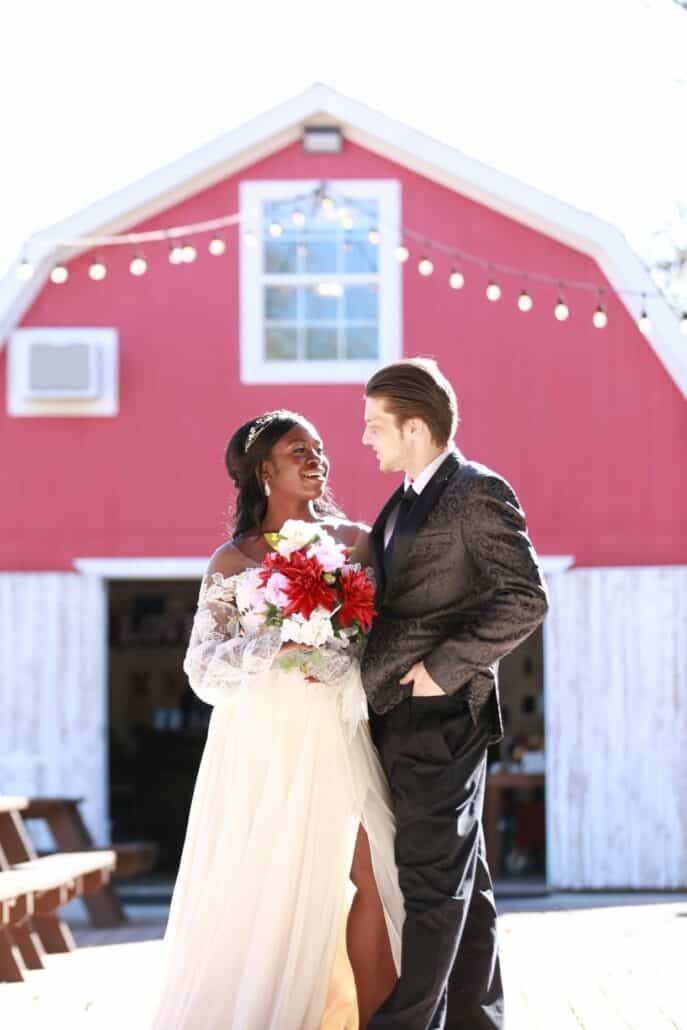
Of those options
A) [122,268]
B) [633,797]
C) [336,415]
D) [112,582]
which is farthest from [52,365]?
[633,797]

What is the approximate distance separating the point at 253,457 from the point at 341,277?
7406mm

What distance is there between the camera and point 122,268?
520 inches

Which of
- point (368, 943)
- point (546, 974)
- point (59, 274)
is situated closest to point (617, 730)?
point (59, 274)

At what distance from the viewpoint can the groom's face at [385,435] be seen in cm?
534

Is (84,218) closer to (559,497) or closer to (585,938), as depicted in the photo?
(559,497)

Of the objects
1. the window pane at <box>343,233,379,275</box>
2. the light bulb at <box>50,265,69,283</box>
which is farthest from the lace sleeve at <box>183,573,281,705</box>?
the window pane at <box>343,233,379,275</box>

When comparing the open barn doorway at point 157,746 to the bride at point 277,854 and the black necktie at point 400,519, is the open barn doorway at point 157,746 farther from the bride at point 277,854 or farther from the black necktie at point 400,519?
the black necktie at point 400,519

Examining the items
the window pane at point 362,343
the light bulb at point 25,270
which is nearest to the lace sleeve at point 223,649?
the light bulb at point 25,270

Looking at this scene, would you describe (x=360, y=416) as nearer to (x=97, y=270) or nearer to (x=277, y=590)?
(x=97, y=270)

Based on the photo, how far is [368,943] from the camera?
5.43 meters

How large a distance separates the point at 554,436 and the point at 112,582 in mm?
4201

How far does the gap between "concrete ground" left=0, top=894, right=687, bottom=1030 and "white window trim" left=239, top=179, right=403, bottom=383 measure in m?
3.58

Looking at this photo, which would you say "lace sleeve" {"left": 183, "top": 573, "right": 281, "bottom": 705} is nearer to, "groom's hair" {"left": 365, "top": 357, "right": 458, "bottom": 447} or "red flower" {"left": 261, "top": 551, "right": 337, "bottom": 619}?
"red flower" {"left": 261, "top": 551, "right": 337, "bottom": 619}

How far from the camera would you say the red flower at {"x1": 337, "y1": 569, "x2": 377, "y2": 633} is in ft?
17.3
